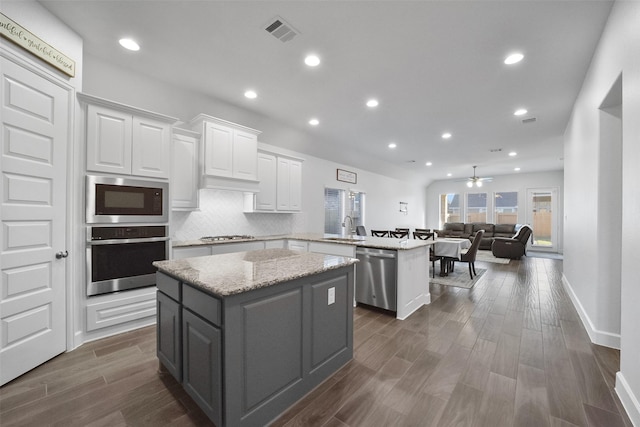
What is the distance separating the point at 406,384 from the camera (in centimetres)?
195

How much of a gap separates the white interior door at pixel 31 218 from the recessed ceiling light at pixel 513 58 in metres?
4.34

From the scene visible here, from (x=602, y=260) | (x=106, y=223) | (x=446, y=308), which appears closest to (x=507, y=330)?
(x=446, y=308)

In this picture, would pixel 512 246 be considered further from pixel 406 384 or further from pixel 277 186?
pixel 406 384

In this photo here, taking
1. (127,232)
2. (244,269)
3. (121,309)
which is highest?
(127,232)

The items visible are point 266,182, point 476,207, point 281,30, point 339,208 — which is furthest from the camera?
point 476,207

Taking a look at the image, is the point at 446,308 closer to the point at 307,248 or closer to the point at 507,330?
the point at 507,330

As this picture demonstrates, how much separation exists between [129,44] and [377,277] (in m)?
3.75

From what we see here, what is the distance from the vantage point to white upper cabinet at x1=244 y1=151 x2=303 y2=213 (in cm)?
450

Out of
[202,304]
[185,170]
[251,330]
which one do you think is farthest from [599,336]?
[185,170]

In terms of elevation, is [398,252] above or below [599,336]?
above

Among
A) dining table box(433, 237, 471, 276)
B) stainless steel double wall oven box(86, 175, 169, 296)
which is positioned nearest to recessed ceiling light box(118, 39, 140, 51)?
stainless steel double wall oven box(86, 175, 169, 296)

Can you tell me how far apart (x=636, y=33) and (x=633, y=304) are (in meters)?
1.74

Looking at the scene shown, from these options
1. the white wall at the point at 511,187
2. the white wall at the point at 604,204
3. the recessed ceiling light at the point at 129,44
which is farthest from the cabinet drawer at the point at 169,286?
the white wall at the point at 511,187

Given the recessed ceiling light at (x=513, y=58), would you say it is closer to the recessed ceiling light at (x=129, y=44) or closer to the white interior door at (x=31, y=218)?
the recessed ceiling light at (x=129, y=44)
